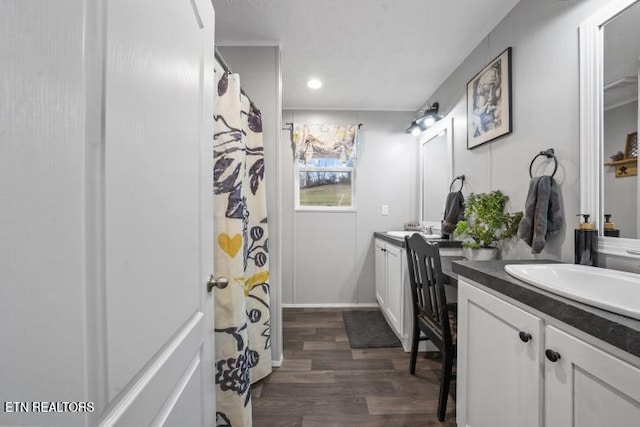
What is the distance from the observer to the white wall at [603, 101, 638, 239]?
103 cm

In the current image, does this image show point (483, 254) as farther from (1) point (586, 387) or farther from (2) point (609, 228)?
(1) point (586, 387)

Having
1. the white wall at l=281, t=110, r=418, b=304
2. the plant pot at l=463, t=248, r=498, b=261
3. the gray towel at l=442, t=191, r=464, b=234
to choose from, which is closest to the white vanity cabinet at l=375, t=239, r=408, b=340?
the white wall at l=281, t=110, r=418, b=304

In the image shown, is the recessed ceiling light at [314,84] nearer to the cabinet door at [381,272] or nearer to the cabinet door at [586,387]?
the cabinet door at [381,272]

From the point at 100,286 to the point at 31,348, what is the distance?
10 cm

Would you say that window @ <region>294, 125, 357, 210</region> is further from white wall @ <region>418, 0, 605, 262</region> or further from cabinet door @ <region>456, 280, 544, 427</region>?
cabinet door @ <region>456, 280, 544, 427</region>

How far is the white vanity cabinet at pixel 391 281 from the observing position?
7.18ft

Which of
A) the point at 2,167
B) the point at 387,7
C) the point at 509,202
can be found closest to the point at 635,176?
the point at 509,202

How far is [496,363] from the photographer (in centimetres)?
102

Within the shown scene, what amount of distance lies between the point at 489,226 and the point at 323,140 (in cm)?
201

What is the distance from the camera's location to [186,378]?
71 cm

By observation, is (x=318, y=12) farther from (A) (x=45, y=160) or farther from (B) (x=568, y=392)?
(B) (x=568, y=392)

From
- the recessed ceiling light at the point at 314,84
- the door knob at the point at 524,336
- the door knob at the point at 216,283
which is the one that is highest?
the recessed ceiling light at the point at 314,84

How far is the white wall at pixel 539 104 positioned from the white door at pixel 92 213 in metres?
1.65

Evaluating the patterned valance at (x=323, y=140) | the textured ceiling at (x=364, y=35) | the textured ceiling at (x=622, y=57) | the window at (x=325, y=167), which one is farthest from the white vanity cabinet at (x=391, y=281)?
the textured ceiling at (x=364, y=35)
